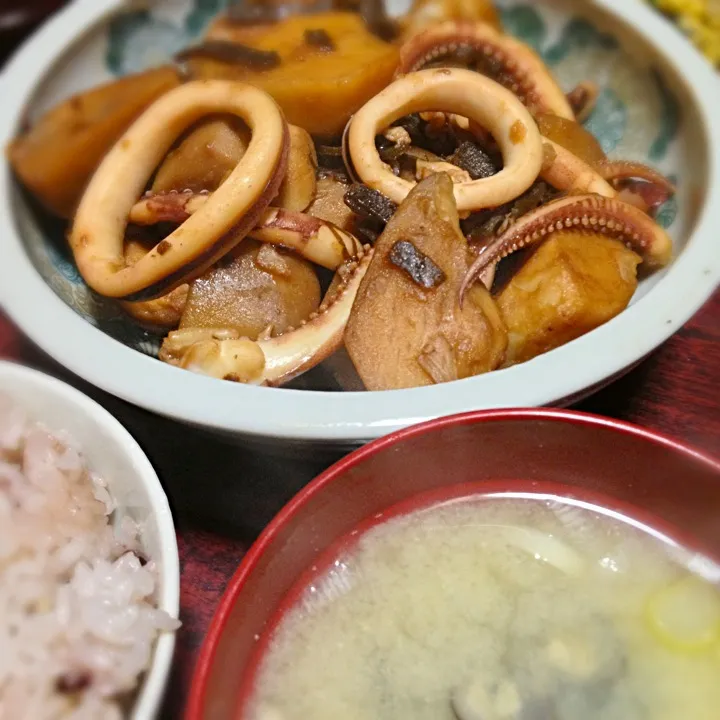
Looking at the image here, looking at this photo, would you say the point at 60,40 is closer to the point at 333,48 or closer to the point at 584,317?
the point at 333,48

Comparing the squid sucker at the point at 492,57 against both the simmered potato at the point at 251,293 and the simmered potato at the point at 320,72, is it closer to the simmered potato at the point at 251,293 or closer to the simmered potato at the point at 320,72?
the simmered potato at the point at 320,72

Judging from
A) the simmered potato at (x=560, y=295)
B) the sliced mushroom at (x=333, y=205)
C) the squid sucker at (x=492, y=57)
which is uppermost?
the squid sucker at (x=492, y=57)

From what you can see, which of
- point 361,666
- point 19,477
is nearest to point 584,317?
point 361,666

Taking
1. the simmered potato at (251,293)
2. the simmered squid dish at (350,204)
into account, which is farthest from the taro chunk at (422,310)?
the simmered potato at (251,293)

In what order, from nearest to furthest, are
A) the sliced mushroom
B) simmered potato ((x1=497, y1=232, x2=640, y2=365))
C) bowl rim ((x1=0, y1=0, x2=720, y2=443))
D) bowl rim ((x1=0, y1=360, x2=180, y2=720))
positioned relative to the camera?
1. bowl rim ((x1=0, y1=360, x2=180, y2=720))
2. bowl rim ((x1=0, y1=0, x2=720, y2=443))
3. simmered potato ((x1=497, y1=232, x2=640, y2=365))
4. the sliced mushroom

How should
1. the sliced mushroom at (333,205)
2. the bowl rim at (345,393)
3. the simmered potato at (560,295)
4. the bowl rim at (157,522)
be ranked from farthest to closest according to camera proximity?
the sliced mushroom at (333,205) < the simmered potato at (560,295) < the bowl rim at (345,393) < the bowl rim at (157,522)

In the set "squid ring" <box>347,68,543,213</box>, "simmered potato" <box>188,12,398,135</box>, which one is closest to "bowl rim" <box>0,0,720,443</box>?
"squid ring" <box>347,68,543,213</box>

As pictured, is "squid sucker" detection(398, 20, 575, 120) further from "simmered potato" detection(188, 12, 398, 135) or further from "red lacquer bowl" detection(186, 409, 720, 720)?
"red lacquer bowl" detection(186, 409, 720, 720)
